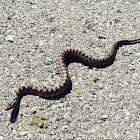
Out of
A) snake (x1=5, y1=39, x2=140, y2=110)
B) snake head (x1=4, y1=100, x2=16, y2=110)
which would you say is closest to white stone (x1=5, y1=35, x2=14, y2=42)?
snake (x1=5, y1=39, x2=140, y2=110)

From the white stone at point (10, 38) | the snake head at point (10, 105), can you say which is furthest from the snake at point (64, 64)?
the white stone at point (10, 38)

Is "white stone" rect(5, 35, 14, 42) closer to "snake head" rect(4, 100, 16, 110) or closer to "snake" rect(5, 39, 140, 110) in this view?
"snake" rect(5, 39, 140, 110)

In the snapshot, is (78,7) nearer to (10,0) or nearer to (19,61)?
(10,0)

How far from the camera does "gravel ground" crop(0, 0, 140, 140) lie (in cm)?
648

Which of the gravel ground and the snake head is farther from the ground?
the gravel ground

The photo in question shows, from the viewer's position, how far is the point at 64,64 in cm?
788

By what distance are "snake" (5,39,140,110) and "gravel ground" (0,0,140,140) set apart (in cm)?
21

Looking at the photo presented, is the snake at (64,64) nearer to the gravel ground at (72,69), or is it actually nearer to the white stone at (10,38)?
the gravel ground at (72,69)

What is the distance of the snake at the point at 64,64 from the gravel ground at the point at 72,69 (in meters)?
0.21

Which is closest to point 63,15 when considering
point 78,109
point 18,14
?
point 18,14

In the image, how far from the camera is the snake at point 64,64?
705 centimetres

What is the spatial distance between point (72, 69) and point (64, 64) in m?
0.35

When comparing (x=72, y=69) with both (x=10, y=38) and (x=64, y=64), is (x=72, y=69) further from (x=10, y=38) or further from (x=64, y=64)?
(x=10, y=38)

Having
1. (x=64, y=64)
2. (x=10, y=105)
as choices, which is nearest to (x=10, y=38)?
(x=64, y=64)
